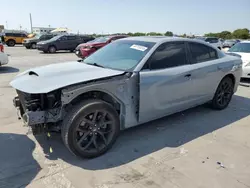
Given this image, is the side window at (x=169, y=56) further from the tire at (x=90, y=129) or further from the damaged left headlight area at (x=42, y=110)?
the damaged left headlight area at (x=42, y=110)

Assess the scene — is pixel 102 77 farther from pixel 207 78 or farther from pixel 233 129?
pixel 233 129

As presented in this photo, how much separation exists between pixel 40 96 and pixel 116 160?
4.34 feet

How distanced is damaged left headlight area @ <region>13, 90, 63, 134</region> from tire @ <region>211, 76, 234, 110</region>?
3451 mm

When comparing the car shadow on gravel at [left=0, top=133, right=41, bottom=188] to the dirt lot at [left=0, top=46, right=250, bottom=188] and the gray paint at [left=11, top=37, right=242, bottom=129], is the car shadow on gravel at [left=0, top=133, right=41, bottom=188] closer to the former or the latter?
the dirt lot at [left=0, top=46, right=250, bottom=188]

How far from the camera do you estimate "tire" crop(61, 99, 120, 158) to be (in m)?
3.02

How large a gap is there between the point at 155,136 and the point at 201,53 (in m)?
1.95

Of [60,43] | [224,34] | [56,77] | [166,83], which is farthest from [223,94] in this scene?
[224,34]

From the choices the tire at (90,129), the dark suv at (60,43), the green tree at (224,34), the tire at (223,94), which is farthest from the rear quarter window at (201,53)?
the green tree at (224,34)

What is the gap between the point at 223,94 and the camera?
5.29 m

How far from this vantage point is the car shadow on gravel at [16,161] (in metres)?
2.78

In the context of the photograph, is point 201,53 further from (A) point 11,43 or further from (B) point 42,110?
(A) point 11,43

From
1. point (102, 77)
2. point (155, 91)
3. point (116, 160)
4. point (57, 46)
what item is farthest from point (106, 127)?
point (57, 46)

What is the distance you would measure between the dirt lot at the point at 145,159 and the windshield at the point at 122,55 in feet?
3.92

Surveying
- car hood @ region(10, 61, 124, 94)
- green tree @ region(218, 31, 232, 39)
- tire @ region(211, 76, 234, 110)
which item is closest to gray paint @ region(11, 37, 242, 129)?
car hood @ region(10, 61, 124, 94)
